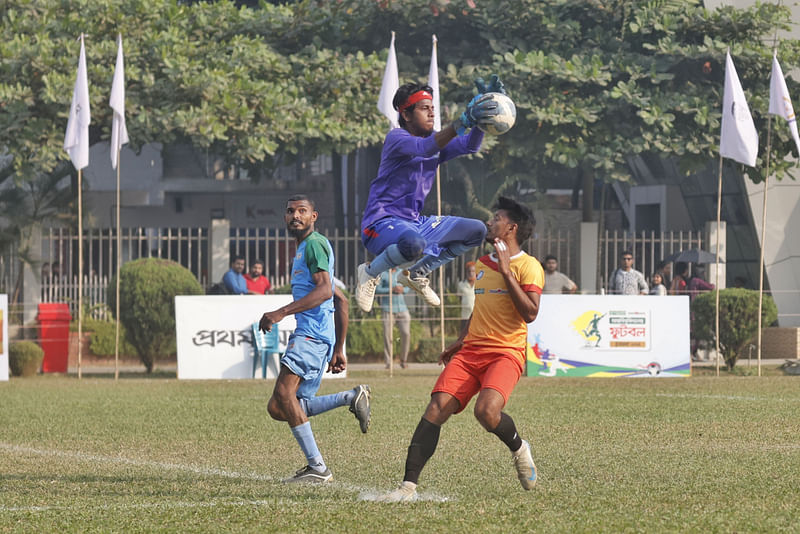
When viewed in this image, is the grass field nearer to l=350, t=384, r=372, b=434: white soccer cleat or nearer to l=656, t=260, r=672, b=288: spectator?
l=350, t=384, r=372, b=434: white soccer cleat

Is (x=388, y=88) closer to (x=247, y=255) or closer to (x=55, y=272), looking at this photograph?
(x=247, y=255)

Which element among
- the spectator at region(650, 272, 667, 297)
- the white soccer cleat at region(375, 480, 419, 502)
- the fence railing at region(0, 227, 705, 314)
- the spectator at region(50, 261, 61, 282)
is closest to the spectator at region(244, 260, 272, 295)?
the fence railing at region(0, 227, 705, 314)

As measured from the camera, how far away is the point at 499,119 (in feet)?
25.7

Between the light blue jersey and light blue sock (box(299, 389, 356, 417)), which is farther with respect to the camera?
light blue sock (box(299, 389, 356, 417))

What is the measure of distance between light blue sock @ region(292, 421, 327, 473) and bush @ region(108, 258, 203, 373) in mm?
13892

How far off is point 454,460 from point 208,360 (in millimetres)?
10421

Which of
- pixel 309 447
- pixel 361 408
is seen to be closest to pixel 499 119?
pixel 361 408

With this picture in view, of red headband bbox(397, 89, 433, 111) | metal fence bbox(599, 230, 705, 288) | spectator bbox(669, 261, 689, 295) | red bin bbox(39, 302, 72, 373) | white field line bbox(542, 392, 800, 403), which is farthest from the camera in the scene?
metal fence bbox(599, 230, 705, 288)

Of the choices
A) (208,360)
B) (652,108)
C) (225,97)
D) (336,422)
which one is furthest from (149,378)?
(652,108)

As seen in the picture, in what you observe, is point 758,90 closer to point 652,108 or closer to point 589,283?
point 652,108

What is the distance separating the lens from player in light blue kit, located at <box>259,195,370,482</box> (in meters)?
9.05

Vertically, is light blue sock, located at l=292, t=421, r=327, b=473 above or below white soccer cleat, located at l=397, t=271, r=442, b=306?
below

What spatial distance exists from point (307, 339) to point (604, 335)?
11.6 meters

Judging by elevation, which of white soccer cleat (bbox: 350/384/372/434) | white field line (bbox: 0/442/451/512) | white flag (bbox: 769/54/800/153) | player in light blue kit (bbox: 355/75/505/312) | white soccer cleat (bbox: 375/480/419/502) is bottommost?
white field line (bbox: 0/442/451/512)
